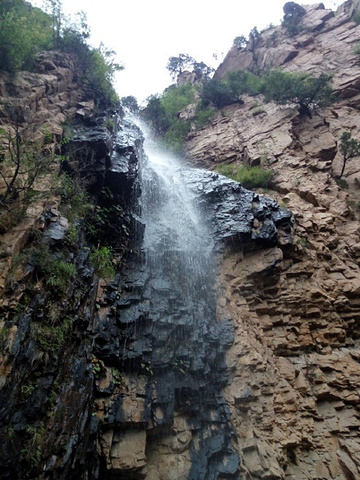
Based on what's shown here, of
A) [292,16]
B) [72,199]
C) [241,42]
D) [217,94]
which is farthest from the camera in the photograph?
[241,42]

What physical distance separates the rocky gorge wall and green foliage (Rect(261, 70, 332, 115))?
3.34ft

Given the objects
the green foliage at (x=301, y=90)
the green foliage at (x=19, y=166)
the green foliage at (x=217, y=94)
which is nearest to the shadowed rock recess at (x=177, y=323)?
the green foliage at (x=19, y=166)

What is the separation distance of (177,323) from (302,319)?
381 cm

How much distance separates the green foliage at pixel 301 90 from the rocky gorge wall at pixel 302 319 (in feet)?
3.34

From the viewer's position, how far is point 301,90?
610 inches

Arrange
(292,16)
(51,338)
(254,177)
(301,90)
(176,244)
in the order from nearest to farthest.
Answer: (51,338) < (176,244) < (254,177) < (301,90) < (292,16)

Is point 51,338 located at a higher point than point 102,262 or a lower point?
lower

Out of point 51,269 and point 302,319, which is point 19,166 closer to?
point 51,269

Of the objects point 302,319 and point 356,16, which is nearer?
point 302,319

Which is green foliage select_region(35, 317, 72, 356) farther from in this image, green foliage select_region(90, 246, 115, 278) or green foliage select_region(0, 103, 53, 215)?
green foliage select_region(90, 246, 115, 278)

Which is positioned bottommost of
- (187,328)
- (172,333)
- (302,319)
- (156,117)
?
(172,333)

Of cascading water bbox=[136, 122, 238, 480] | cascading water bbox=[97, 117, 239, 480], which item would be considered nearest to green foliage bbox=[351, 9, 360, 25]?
cascading water bbox=[136, 122, 238, 480]

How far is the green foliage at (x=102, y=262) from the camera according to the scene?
7684 millimetres

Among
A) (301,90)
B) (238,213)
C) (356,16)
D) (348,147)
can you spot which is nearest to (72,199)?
(238,213)
